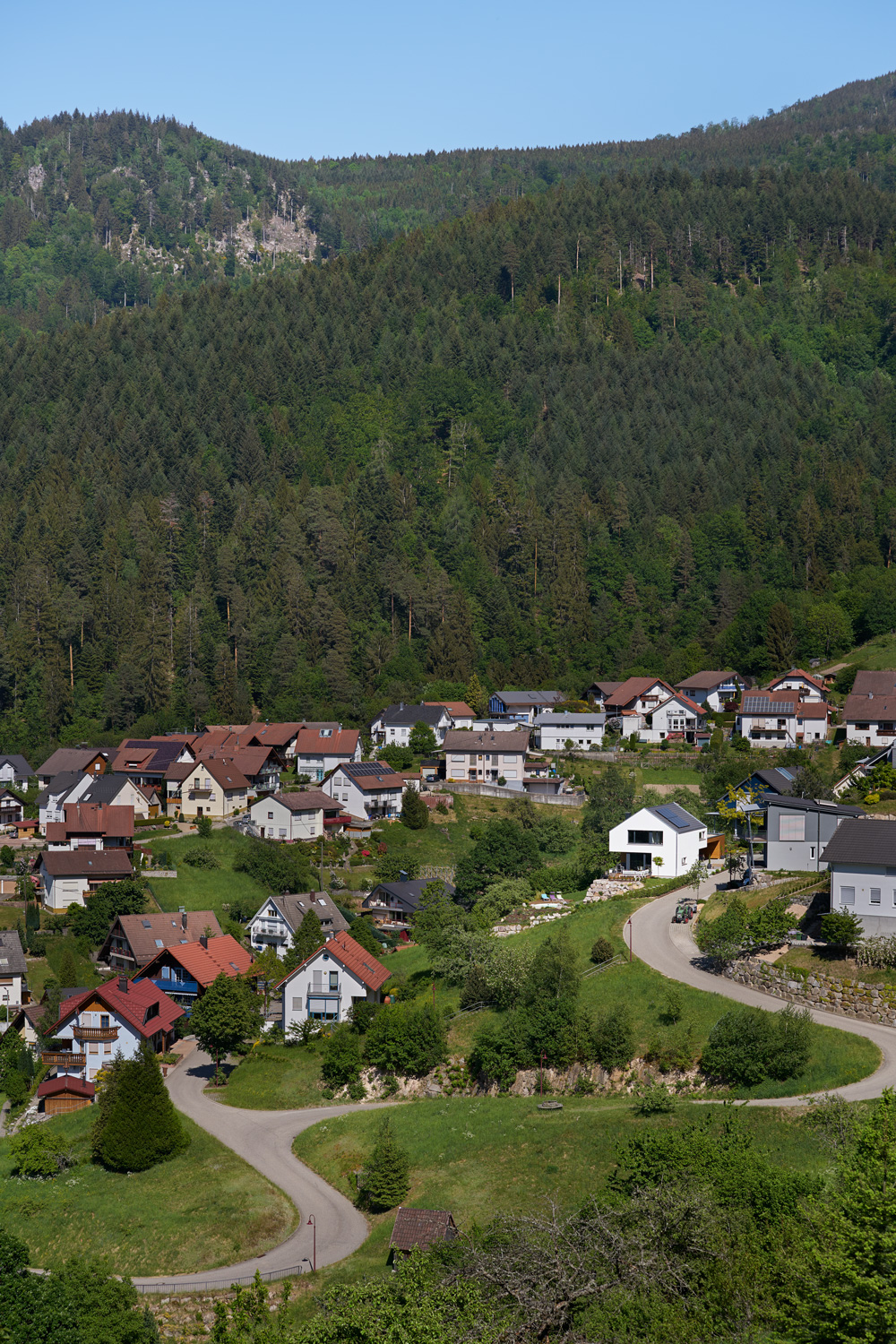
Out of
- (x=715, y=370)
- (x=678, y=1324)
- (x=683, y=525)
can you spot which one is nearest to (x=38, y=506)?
(x=683, y=525)

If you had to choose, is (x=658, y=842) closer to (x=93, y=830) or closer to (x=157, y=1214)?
(x=157, y=1214)

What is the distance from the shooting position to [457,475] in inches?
6417

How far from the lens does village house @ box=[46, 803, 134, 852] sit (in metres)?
87.2

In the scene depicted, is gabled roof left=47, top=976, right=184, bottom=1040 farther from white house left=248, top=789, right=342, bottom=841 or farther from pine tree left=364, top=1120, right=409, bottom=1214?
white house left=248, top=789, right=342, bottom=841

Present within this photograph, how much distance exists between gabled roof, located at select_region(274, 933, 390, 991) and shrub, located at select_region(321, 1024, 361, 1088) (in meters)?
6.92

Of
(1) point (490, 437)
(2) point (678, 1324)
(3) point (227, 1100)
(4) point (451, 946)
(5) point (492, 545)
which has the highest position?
(1) point (490, 437)

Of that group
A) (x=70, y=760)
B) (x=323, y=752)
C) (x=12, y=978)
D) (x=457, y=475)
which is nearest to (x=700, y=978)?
(x=12, y=978)

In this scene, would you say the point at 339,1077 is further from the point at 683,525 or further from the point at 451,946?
the point at 683,525

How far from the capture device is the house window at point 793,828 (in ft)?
197

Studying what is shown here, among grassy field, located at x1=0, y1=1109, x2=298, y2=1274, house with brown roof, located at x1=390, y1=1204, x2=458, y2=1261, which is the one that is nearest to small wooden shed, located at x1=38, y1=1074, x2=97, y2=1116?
grassy field, located at x1=0, y1=1109, x2=298, y2=1274

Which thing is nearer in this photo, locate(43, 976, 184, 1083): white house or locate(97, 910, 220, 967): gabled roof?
locate(43, 976, 184, 1083): white house

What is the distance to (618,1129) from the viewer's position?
3953 cm

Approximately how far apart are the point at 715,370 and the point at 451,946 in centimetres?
12796

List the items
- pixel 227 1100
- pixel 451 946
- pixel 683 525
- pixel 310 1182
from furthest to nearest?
pixel 683 525
pixel 451 946
pixel 227 1100
pixel 310 1182
